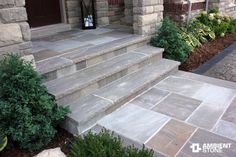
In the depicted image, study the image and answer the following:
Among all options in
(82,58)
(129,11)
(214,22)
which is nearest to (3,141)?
(82,58)

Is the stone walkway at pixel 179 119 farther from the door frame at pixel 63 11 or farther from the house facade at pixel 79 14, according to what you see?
the door frame at pixel 63 11

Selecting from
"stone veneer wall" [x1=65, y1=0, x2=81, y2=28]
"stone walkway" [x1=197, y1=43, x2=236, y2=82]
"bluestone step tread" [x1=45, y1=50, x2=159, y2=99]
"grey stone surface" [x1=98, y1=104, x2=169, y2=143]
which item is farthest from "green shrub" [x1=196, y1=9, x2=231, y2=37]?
"grey stone surface" [x1=98, y1=104, x2=169, y2=143]

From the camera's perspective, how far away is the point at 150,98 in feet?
9.33

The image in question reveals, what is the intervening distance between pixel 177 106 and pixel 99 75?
0.92 metres

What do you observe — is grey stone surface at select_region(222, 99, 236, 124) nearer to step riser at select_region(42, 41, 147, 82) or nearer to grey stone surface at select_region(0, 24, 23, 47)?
step riser at select_region(42, 41, 147, 82)

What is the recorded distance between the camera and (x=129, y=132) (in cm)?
225

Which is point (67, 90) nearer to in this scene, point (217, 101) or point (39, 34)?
point (217, 101)

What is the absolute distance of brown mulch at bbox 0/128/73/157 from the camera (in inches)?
81.4

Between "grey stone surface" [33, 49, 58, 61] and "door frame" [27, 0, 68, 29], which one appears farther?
"door frame" [27, 0, 68, 29]

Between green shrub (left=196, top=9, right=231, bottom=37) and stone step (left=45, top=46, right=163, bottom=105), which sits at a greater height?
green shrub (left=196, top=9, right=231, bottom=37)

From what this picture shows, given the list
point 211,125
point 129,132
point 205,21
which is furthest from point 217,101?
point 205,21

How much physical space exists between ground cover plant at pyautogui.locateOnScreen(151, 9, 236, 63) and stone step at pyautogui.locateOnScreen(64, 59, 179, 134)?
1.12 feet
